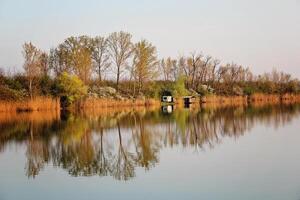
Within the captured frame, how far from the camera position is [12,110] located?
92.7 feet

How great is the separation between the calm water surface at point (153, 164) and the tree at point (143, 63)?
2744cm

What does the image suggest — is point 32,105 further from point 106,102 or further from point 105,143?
point 105,143

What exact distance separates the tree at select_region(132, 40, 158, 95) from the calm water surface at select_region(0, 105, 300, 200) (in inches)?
1080

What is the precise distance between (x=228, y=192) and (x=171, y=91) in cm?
3701

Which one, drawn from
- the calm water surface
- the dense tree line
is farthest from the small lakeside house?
the calm water surface

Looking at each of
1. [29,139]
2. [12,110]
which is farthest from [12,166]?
[12,110]

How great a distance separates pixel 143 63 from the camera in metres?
42.4

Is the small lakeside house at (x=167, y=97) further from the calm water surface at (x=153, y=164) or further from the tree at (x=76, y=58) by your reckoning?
the calm water surface at (x=153, y=164)

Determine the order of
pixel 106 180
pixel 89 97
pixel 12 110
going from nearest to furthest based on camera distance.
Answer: pixel 106 180 < pixel 12 110 < pixel 89 97

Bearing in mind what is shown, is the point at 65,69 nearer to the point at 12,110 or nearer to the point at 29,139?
the point at 12,110

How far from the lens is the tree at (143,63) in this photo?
42406 mm

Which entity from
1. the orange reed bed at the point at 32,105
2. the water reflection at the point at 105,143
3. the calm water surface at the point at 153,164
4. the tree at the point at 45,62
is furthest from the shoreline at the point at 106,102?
the calm water surface at the point at 153,164

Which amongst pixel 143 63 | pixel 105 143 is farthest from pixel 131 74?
pixel 105 143

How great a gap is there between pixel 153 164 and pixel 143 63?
33802 millimetres
